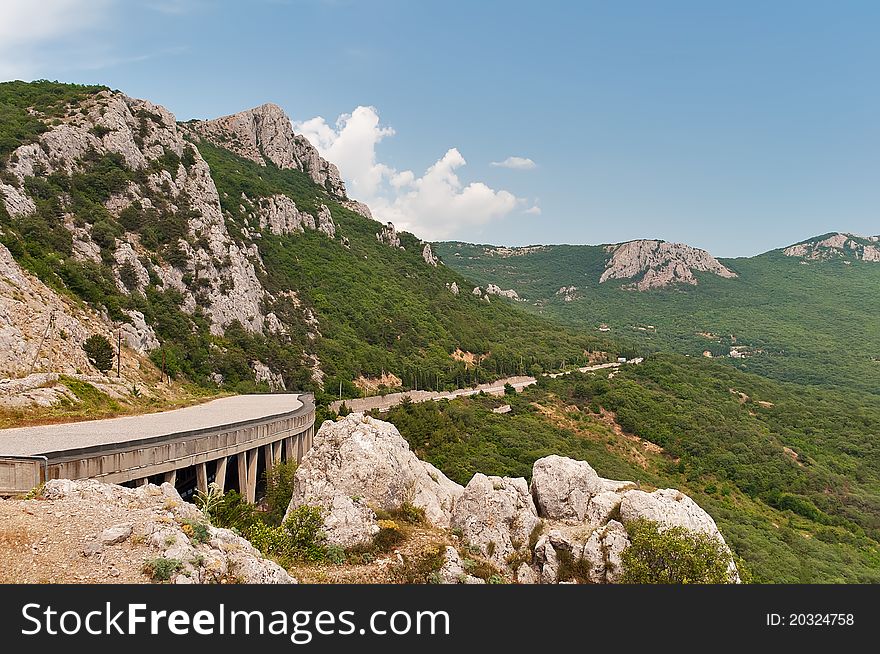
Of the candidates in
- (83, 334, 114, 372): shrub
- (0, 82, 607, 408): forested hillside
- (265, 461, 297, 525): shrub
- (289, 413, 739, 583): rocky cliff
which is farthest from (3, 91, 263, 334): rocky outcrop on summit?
(289, 413, 739, 583): rocky cliff

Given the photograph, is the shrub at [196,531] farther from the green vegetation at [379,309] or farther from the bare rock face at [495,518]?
the green vegetation at [379,309]

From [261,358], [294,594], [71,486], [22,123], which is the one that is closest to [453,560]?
[294,594]

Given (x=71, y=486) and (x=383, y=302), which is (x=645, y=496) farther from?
(x=383, y=302)

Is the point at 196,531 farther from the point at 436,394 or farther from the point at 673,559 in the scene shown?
the point at 436,394

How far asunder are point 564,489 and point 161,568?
42.8ft

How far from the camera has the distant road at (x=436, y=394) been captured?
61406 mm

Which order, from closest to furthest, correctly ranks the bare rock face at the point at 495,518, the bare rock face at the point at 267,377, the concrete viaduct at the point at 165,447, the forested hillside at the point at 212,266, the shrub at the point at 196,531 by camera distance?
the shrub at the point at 196,531, the concrete viaduct at the point at 165,447, the bare rock face at the point at 495,518, the forested hillside at the point at 212,266, the bare rock face at the point at 267,377

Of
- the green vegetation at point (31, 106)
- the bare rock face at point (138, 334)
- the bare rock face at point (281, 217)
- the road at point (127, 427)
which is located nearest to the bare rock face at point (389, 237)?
the bare rock face at point (281, 217)

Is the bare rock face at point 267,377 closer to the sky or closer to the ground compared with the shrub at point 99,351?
closer to the ground

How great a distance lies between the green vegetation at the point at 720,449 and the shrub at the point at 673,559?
20.7 meters

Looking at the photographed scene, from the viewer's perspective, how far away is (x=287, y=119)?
163 metres

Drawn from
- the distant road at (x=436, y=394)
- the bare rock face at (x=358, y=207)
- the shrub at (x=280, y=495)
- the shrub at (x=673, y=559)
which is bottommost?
the distant road at (x=436, y=394)

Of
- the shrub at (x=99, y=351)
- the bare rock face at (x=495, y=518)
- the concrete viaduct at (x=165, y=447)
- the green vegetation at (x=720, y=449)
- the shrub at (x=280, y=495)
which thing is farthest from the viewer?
the green vegetation at (x=720, y=449)

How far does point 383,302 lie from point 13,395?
264 feet
